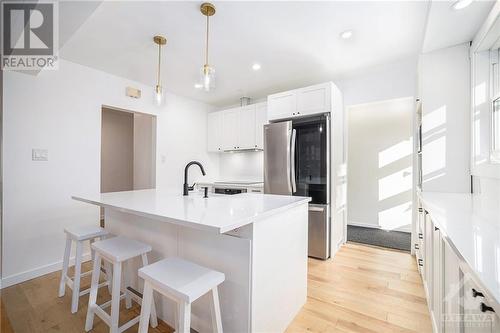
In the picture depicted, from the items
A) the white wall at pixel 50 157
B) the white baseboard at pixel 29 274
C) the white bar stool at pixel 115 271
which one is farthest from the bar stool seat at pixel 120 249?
the white baseboard at pixel 29 274

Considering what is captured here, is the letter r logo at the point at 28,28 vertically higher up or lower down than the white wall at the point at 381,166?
higher up

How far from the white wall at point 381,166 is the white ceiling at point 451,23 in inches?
73.6

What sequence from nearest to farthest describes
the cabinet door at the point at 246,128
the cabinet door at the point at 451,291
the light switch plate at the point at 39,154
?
the cabinet door at the point at 451,291
the light switch plate at the point at 39,154
the cabinet door at the point at 246,128

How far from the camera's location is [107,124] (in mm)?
4906

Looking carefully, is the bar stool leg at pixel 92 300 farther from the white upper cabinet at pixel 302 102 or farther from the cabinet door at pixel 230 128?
the cabinet door at pixel 230 128

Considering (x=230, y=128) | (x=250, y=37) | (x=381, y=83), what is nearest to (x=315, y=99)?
(x=381, y=83)

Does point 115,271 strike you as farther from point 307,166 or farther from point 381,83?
point 381,83

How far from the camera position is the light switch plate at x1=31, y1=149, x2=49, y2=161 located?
2.47 metres

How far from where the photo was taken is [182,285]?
1.09 m

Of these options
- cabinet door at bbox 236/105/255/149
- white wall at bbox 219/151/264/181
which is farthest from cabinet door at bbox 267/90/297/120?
white wall at bbox 219/151/264/181

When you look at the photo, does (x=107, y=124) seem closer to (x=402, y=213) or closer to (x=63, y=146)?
(x=63, y=146)

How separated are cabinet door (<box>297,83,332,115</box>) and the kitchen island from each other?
1574 millimetres

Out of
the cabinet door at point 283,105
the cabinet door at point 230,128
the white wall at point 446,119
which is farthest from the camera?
the cabinet door at point 230,128

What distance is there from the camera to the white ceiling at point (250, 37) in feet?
6.07
